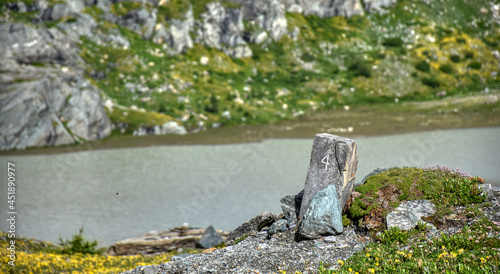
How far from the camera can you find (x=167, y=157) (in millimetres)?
47344

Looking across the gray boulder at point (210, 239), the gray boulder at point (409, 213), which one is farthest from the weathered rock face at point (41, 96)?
the gray boulder at point (409, 213)

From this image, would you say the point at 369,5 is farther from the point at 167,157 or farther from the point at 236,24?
the point at 167,157

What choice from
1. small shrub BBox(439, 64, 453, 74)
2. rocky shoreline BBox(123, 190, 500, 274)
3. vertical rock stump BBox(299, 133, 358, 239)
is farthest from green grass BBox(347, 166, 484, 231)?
small shrub BBox(439, 64, 453, 74)

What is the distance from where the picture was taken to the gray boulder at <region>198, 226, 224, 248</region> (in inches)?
925

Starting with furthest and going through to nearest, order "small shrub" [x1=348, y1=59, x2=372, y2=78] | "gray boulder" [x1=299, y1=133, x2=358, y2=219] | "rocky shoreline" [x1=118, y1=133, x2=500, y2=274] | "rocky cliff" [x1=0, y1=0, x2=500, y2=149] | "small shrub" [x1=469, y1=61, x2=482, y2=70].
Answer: "small shrub" [x1=469, y1=61, x2=482, y2=70] < "small shrub" [x1=348, y1=59, x2=372, y2=78] < "rocky cliff" [x1=0, y1=0, x2=500, y2=149] < "gray boulder" [x1=299, y1=133, x2=358, y2=219] < "rocky shoreline" [x1=118, y1=133, x2=500, y2=274]

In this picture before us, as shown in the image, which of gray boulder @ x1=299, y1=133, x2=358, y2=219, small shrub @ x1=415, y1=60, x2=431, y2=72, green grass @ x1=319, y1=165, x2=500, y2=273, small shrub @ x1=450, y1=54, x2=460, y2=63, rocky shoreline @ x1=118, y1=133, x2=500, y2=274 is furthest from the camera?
small shrub @ x1=450, y1=54, x2=460, y2=63

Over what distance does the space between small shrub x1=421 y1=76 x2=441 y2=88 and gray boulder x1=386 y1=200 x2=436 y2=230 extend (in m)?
86.9

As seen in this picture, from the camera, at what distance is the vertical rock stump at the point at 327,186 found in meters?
17.1

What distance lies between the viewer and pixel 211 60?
93375 mm

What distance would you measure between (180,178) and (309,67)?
233 feet

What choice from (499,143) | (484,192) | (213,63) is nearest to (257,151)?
(499,143)

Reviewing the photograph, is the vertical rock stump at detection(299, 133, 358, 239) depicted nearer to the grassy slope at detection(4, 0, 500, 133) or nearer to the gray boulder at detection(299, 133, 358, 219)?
the gray boulder at detection(299, 133, 358, 219)

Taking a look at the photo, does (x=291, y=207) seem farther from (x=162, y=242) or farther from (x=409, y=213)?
(x=162, y=242)

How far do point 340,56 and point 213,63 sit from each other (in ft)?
119
